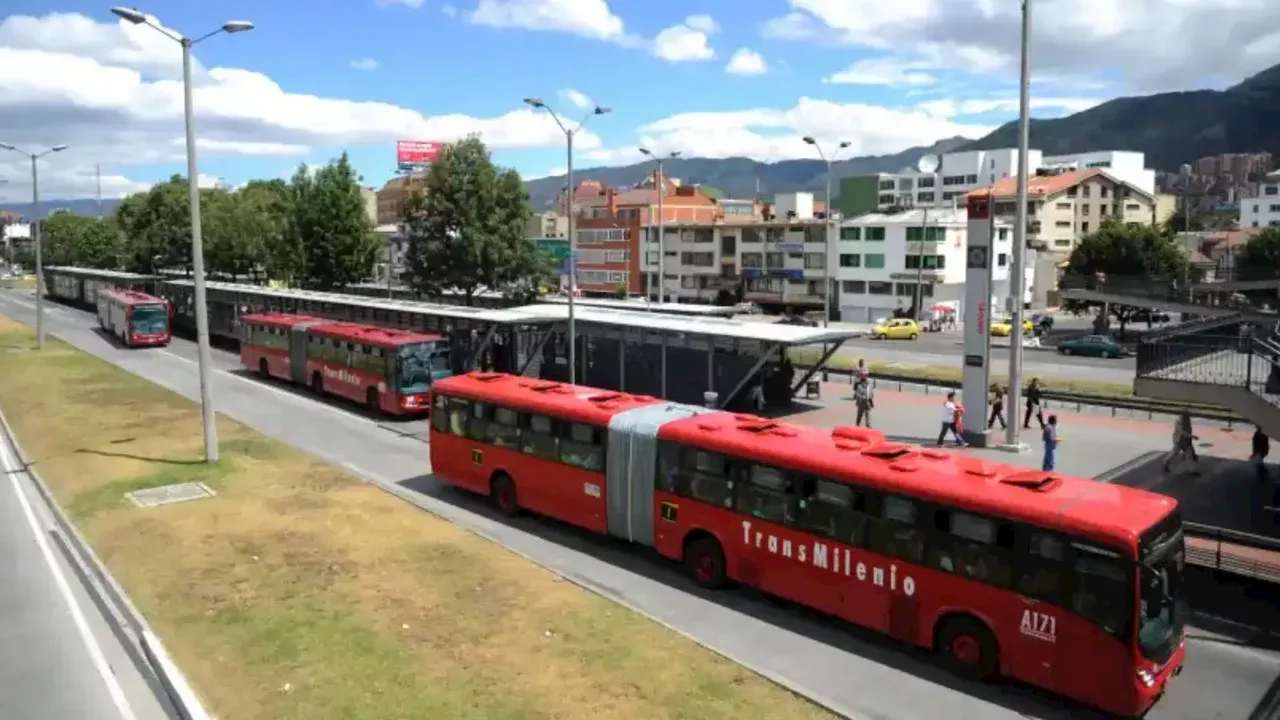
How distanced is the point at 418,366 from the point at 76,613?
1626 centimetres

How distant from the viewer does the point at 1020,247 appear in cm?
2439

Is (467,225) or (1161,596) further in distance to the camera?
(467,225)

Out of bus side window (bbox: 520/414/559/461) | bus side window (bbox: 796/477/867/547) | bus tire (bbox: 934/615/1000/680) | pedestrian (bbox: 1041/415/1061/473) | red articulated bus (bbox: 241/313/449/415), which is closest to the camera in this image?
bus tire (bbox: 934/615/1000/680)

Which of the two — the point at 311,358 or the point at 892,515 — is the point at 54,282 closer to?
the point at 311,358

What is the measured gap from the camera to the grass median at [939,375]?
3316 cm

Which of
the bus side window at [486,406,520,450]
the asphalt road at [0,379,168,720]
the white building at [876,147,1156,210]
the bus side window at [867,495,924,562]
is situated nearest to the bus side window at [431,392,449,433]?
the bus side window at [486,406,520,450]

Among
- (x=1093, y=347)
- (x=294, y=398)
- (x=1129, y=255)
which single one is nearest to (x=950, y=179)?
(x=1129, y=255)

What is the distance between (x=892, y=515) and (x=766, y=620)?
2598mm

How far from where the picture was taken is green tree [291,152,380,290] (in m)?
59.0

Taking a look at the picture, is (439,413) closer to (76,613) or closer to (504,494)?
(504,494)

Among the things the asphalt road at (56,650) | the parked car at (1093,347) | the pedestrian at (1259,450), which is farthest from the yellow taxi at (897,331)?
the asphalt road at (56,650)

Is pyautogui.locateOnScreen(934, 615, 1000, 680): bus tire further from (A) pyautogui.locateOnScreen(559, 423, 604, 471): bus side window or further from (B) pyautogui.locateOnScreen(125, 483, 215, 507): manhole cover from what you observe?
→ (B) pyautogui.locateOnScreen(125, 483, 215, 507): manhole cover

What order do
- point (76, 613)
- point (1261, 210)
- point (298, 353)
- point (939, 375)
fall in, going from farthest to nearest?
point (1261, 210), point (939, 375), point (298, 353), point (76, 613)

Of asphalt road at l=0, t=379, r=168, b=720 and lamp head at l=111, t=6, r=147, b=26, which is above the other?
lamp head at l=111, t=6, r=147, b=26
